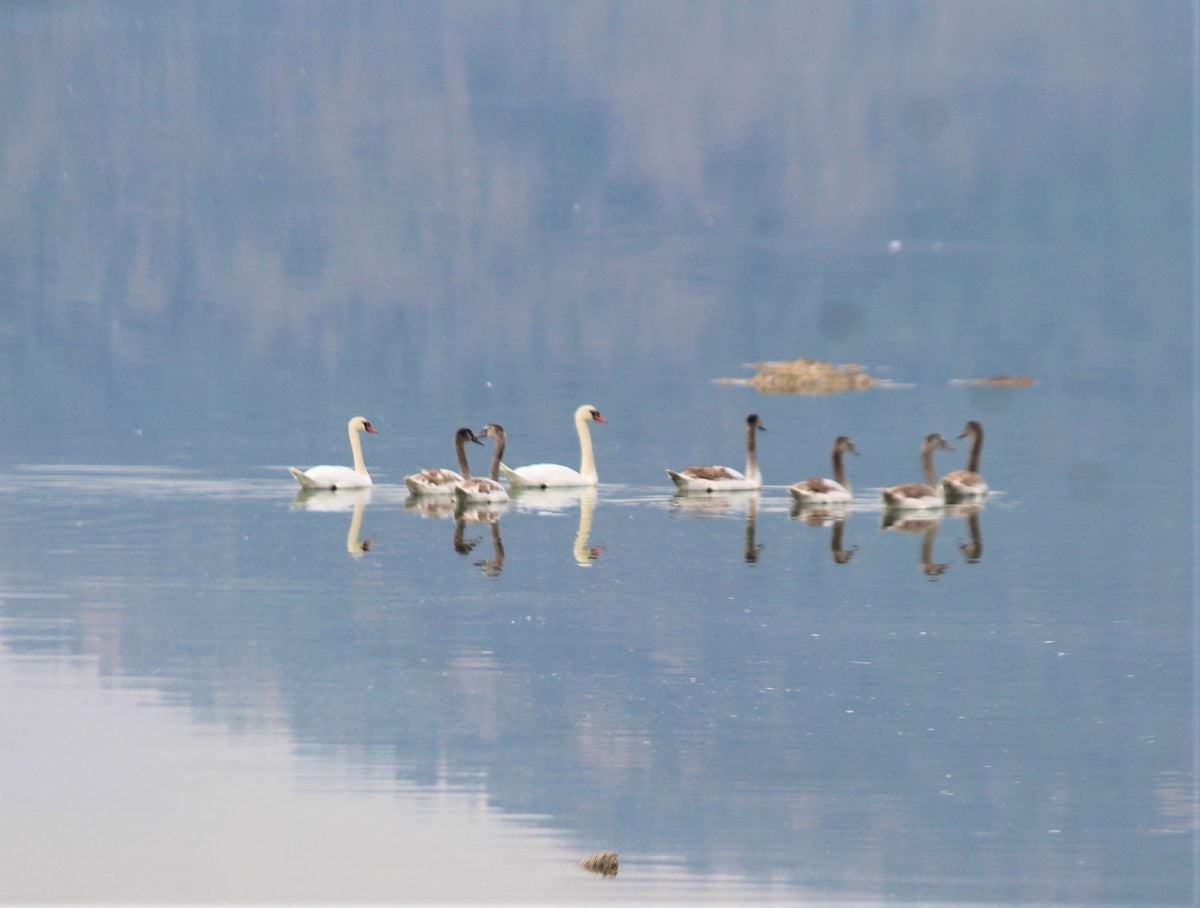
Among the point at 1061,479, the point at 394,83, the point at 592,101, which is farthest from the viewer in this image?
A: the point at 394,83

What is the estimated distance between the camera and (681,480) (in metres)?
24.4

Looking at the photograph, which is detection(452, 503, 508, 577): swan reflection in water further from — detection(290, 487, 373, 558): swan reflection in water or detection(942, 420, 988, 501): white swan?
detection(942, 420, 988, 501): white swan

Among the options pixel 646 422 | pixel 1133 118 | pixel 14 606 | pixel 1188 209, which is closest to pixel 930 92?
pixel 1133 118

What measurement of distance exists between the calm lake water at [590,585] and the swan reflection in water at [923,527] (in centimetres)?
10

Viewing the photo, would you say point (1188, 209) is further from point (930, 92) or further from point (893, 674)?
point (893, 674)

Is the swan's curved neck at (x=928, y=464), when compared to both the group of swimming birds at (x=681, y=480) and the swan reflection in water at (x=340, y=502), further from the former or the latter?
the swan reflection in water at (x=340, y=502)

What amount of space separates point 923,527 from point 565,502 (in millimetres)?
3260

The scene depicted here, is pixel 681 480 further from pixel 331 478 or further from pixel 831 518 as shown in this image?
pixel 331 478

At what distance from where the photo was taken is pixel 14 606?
1702 cm

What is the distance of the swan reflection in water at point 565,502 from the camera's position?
69.3 ft

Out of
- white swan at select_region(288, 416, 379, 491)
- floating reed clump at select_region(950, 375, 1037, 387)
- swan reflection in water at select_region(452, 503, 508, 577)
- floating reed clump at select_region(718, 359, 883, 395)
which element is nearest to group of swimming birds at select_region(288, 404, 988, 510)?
white swan at select_region(288, 416, 379, 491)

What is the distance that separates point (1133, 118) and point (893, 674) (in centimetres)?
8038

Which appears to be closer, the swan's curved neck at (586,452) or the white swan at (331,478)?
the white swan at (331,478)

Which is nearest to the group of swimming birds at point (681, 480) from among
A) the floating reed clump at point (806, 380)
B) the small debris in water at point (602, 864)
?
the floating reed clump at point (806, 380)
